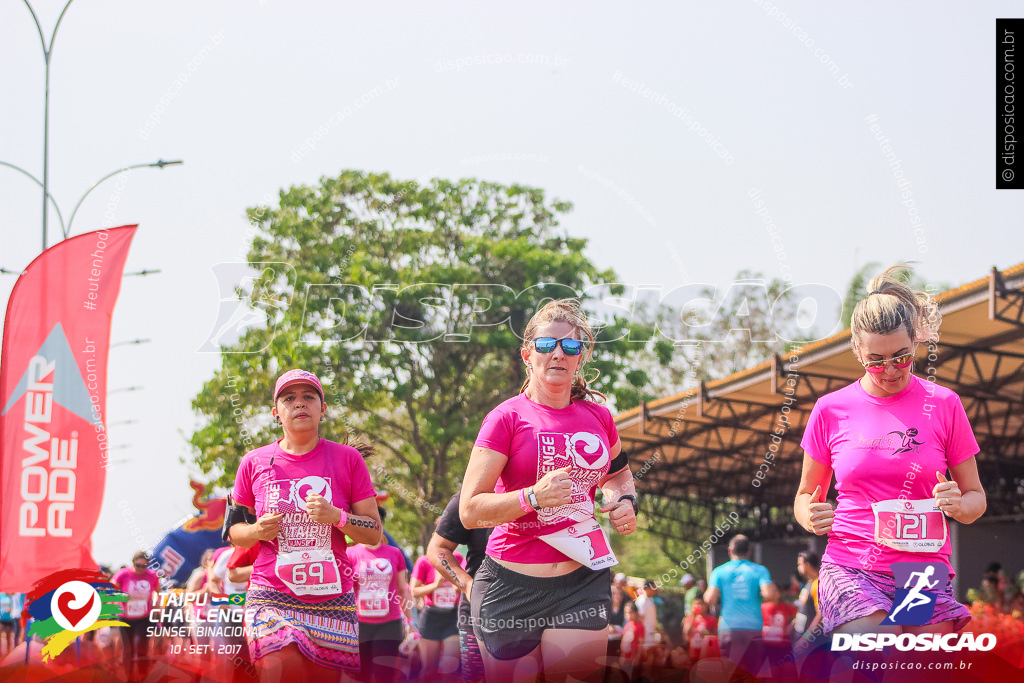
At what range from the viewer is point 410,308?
17.6 m

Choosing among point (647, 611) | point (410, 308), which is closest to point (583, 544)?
point (647, 611)

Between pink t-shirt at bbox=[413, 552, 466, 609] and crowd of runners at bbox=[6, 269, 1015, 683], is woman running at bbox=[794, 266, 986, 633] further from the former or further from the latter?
pink t-shirt at bbox=[413, 552, 466, 609]

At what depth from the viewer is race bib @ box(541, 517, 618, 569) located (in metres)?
4.07

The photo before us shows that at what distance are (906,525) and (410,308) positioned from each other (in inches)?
546

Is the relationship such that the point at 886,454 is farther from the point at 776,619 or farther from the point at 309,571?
the point at 776,619

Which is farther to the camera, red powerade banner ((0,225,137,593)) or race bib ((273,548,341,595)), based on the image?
red powerade banner ((0,225,137,593))

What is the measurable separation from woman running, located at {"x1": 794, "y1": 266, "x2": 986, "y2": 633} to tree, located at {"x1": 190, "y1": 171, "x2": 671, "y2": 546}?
485 inches

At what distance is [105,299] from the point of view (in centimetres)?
813

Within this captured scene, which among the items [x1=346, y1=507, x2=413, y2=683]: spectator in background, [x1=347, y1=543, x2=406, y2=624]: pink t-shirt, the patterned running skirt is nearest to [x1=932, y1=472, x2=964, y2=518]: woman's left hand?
the patterned running skirt

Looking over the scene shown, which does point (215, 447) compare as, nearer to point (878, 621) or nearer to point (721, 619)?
point (721, 619)

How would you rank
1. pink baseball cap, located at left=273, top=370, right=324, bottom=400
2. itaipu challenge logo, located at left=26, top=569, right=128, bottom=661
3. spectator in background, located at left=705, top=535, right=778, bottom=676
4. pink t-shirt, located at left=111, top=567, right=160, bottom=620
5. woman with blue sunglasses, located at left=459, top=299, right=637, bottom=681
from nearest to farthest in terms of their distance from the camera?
woman with blue sunglasses, located at left=459, top=299, right=637, bottom=681
pink baseball cap, located at left=273, top=370, right=324, bottom=400
itaipu challenge logo, located at left=26, top=569, right=128, bottom=661
spectator in background, located at left=705, top=535, right=778, bottom=676
pink t-shirt, located at left=111, top=567, right=160, bottom=620

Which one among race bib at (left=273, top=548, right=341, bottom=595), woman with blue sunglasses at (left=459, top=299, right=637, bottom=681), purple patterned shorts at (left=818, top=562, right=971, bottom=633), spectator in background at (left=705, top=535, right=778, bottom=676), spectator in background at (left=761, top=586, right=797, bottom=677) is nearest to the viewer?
woman with blue sunglasses at (left=459, top=299, right=637, bottom=681)

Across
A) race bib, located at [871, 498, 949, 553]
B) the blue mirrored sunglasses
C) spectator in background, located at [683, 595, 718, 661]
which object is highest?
the blue mirrored sunglasses

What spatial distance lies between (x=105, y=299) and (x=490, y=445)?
5146 mm
